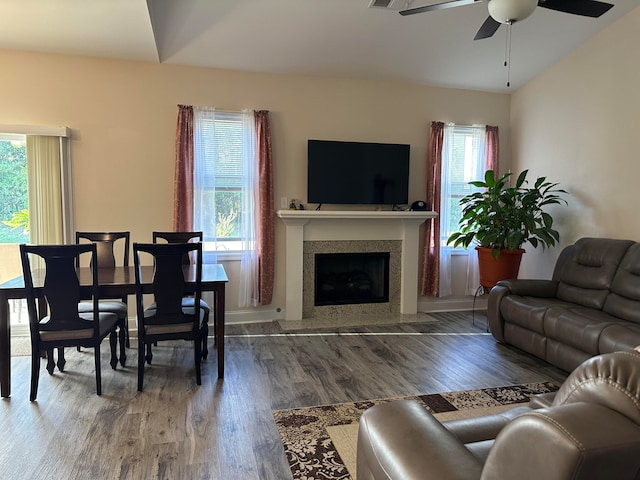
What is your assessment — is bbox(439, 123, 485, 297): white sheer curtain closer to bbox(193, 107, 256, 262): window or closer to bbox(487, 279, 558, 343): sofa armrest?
bbox(487, 279, 558, 343): sofa armrest

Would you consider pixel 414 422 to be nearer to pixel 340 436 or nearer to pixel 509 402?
pixel 340 436

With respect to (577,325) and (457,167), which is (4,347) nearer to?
(577,325)

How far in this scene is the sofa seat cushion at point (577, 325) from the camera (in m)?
3.19

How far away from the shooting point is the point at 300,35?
13.6 feet

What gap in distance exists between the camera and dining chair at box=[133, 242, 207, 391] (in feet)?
9.93

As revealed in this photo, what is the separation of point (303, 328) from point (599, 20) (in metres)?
4.28

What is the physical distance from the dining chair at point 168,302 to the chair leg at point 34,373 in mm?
632

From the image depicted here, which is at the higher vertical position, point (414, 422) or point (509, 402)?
point (414, 422)

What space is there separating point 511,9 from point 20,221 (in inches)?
181

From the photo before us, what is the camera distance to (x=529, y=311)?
3.78 meters

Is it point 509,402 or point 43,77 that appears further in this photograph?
point 43,77

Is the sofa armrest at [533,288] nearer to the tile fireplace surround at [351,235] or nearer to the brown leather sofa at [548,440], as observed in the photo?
the tile fireplace surround at [351,235]

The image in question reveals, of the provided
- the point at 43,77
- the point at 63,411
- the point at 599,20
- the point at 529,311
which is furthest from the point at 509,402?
the point at 43,77

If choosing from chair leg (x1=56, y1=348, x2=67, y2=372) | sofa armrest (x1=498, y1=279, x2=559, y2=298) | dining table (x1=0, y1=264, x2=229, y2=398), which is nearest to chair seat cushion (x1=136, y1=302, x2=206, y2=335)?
dining table (x1=0, y1=264, x2=229, y2=398)
